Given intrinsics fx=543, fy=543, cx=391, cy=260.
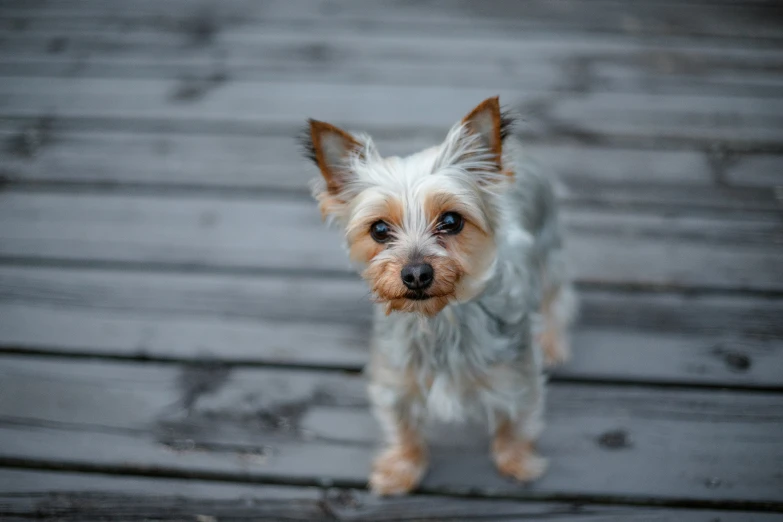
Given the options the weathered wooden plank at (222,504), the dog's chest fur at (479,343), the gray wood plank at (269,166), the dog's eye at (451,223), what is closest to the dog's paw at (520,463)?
the weathered wooden plank at (222,504)

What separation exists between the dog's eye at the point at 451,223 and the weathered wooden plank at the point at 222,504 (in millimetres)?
1253

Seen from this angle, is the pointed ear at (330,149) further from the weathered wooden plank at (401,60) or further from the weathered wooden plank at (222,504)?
the weathered wooden plank at (401,60)

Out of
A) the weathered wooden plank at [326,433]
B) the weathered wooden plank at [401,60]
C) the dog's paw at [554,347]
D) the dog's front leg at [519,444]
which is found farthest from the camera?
the weathered wooden plank at [401,60]

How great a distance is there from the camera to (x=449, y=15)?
13.5 feet

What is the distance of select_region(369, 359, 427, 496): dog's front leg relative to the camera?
6.95 ft

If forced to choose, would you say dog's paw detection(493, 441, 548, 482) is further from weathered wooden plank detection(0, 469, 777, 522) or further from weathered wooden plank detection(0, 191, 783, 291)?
weathered wooden plank detection(0, 191, 783, 291)

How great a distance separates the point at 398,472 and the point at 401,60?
281 cm

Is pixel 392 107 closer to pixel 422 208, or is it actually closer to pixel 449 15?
pixel 449 15

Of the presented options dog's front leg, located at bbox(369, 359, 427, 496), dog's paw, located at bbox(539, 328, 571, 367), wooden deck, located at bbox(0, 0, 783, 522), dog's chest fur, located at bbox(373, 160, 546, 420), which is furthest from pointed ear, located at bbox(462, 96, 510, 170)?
dog's paw, located at bbox(539, 328, 571, 367)

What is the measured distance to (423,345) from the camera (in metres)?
1.98

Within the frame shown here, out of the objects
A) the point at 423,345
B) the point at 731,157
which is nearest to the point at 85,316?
the point at 423,345

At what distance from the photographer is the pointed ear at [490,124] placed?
1.65 metres

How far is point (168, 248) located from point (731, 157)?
3359 millimetres

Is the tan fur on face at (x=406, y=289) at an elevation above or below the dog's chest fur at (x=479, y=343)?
above
